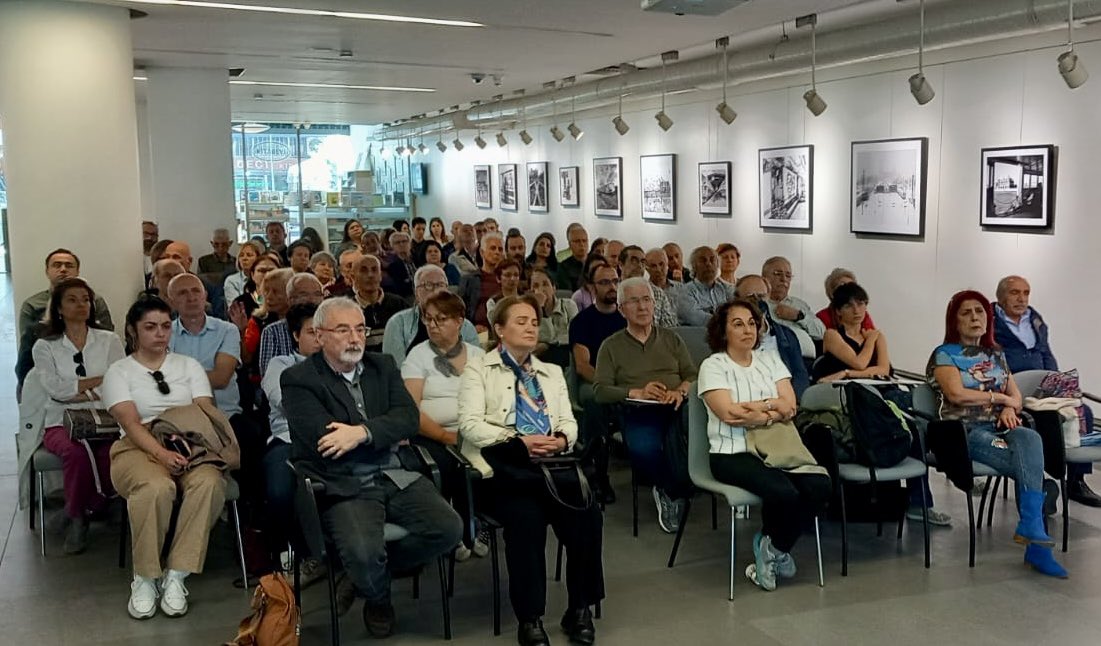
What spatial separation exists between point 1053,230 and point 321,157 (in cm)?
1920

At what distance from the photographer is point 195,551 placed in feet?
15.4

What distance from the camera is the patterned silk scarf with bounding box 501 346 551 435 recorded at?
4738 millimetres

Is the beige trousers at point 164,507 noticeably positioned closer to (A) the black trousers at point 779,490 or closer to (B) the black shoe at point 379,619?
(B) the black shoe at point 379,619

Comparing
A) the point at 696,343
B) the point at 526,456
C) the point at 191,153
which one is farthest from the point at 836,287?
the point at 191,153

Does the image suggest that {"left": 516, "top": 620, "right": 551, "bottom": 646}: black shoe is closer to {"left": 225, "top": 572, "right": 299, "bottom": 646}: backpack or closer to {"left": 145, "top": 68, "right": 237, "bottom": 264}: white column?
{"left": 225, "top": 572, "right": 299, "bottom": 646}: backpack

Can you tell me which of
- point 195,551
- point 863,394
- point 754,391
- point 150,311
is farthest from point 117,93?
point 863,394

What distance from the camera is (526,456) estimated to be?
446cm

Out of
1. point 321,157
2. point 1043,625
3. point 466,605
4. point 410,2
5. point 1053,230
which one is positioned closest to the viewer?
point 1043,625

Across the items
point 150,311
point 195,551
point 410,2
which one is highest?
point 410,2

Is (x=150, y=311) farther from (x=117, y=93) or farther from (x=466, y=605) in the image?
(x=117, y=93)

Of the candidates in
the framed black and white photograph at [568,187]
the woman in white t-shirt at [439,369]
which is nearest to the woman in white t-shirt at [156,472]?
the woman in white t-shirt at [439,369]

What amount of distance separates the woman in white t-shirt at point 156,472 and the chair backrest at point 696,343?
121 inches

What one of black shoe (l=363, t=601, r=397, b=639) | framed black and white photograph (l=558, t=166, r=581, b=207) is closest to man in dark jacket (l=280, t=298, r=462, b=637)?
black shoe (l=363, t=601, r=397, b=639)

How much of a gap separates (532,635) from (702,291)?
4.44 meters
